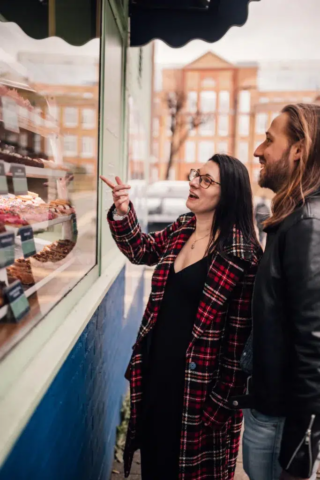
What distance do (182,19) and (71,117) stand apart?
63.1 inches

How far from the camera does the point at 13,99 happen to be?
4.94 ft

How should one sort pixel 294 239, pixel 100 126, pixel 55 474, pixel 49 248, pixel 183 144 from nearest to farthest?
1. pixel 294 239
2. pixel 55 474
3. pixel 49 248
4. pixel 100 126
5. pixel 183 144

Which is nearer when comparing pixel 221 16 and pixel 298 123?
pixel 298 123

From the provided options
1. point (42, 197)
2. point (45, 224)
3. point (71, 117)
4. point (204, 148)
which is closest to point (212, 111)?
point (204, 148)

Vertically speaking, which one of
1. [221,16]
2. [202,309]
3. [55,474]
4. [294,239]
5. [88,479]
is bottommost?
[88,479]

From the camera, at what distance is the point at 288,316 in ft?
4.51

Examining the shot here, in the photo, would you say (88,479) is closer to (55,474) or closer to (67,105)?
(55,474)

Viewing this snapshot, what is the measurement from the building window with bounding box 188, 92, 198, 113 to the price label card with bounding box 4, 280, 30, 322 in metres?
37.3

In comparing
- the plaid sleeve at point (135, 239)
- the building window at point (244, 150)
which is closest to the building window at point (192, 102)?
the building window at point (244, 150)

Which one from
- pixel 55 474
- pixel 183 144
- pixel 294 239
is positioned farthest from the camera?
pixel 183 144

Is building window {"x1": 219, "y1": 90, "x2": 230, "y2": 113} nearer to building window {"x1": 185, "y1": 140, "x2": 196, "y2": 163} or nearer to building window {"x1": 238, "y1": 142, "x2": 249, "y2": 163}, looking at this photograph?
building window {"x1": 238, "y1": 142, "x2": 249, "y2": 163}

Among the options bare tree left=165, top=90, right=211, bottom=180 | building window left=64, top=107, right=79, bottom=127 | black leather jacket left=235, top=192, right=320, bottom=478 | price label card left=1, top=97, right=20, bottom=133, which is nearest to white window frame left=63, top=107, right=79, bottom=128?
building window left=64, top=107, right=79, bottom=127

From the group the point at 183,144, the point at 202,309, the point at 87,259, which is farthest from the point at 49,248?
the point at 183,144

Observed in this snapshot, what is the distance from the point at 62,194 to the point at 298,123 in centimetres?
117
